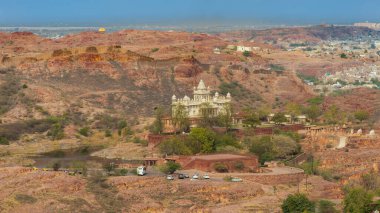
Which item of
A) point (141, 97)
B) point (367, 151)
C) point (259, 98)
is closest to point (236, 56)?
point (259, 98)

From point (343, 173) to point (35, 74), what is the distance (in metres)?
59.4

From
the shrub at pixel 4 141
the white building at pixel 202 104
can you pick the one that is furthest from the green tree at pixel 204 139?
the shrub at pixel 4 141

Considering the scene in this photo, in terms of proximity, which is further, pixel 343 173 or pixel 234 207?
pixel 343 173

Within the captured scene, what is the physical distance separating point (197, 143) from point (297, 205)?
21.5 metres

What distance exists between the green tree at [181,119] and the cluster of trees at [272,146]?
7.43m

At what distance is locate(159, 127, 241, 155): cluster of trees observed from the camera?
68.2 m

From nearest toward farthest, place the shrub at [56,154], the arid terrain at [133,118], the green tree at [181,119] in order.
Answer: the arid terrain at [133,118] < the shrub at [56,154] < the green tree at [181,119]

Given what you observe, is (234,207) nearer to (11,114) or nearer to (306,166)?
(306,166)

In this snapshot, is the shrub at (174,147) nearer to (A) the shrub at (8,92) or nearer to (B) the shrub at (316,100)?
(A) the shrub at (8,92)

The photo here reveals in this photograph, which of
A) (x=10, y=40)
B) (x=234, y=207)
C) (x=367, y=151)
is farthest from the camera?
(x=10, y=40)

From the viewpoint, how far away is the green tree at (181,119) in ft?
263

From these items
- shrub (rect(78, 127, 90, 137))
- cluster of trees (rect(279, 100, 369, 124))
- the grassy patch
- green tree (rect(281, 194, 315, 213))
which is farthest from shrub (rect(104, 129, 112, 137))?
green tree (rect(281, 194, 315, 213))

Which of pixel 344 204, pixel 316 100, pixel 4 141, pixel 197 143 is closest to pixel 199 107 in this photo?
pixel 197 143

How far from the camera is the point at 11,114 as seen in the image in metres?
92.8
